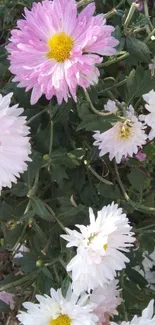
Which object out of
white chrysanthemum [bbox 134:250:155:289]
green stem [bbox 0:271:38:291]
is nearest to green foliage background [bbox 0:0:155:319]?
green stem [bbox 0:271:38:291]

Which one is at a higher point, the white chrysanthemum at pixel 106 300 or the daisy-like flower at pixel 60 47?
the daisy-like flower at pixel 60 47

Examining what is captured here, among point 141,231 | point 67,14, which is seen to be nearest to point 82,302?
point 141,231

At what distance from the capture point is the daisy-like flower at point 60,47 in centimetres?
73

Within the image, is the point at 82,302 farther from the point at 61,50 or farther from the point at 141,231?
the point at 61,50

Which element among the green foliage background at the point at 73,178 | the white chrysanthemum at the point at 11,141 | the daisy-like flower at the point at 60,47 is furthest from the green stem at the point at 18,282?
the daisy-like flower at the point at 60,47

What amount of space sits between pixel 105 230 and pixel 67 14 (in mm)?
293

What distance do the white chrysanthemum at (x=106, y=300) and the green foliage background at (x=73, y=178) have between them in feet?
0.12

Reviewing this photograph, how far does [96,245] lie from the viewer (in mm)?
759

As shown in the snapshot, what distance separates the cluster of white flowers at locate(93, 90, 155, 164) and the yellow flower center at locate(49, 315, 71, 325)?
25cm

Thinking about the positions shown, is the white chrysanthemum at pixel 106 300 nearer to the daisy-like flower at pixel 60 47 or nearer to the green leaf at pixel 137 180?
the green leaf at pixel 137 180

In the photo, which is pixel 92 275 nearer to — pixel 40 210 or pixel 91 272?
pixel 91 272

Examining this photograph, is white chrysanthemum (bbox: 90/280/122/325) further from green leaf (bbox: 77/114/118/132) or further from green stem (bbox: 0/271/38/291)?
green leaf (bbox: 77/114/118/132)

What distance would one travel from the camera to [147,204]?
36.6 inches

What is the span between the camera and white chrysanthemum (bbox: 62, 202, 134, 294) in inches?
30.1
